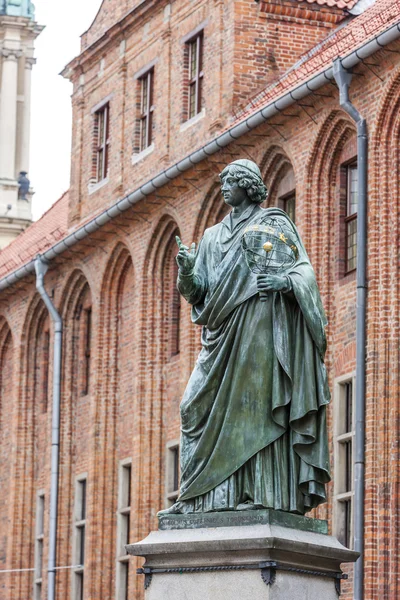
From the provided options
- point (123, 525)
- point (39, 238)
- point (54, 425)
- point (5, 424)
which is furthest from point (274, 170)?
point (39, 238)

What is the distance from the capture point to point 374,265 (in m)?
25.1

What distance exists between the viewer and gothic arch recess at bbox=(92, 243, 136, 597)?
110ft

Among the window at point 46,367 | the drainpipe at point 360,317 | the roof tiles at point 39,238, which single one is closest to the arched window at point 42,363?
the window at point 46,367

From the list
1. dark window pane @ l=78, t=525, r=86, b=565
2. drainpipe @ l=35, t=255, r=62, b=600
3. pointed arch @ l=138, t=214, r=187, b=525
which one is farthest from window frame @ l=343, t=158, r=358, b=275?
dark window pane @ l=78, t=525, r=86, b=565

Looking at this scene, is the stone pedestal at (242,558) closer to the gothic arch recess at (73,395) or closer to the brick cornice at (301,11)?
the brick cornice at (301,11)

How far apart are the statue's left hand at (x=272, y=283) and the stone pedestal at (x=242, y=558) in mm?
1240

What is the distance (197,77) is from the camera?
1307 inches

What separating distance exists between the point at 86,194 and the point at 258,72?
670 cm

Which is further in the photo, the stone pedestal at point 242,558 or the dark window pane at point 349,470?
the dark window pane at point 349,470

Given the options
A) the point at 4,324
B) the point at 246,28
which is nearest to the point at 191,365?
the point at 246,28

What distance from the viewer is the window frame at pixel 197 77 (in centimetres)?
3294

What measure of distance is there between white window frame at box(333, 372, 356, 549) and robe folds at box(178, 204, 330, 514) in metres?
14.6

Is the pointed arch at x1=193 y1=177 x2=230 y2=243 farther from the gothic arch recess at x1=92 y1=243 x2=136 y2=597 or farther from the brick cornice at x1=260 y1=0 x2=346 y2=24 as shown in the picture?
the brick cornice at x1=260 y1=0 x2=346 y2=24

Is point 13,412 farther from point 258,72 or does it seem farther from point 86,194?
point 258,72
